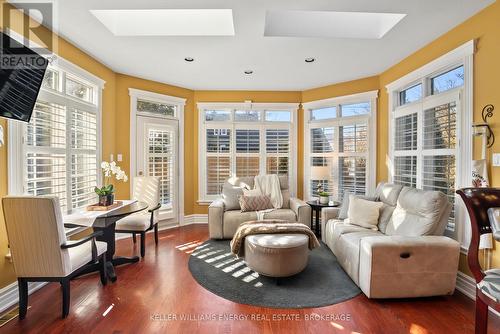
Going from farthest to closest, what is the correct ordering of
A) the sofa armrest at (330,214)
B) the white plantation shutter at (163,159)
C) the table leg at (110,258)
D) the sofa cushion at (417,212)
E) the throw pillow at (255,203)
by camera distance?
the white plantation shutter at (163,159) < the throw pillow at (255,203) < the sofa armrest at (330,214) < the table leg at (110,258) < the sofa cushion at (417,212)

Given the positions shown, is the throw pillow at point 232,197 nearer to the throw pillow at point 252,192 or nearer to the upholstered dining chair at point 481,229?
the throw pillow at point 252,192

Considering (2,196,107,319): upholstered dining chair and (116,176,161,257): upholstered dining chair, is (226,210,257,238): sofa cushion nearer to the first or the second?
(116,176,161,257): upholstered dining chair

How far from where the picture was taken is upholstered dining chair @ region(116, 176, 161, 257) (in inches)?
123

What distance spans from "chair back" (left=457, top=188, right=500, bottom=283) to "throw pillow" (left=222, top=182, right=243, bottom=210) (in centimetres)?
300

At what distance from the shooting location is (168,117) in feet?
14.9

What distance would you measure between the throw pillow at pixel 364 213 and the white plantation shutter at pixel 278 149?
6.21 feet

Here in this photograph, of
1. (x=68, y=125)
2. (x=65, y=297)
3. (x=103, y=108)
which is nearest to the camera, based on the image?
(x=65, y=297)

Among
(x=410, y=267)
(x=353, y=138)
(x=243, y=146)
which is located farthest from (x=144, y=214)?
(x=353, y=138)

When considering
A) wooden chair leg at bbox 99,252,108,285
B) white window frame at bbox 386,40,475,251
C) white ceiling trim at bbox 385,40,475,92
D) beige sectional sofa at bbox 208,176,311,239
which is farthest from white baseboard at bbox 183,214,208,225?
white ceiling trim at bbox 385,40,475,92

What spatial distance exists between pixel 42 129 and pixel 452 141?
4.58 meters

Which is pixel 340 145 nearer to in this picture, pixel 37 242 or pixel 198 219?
pixel 198 219

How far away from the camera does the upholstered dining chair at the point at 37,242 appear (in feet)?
6.05

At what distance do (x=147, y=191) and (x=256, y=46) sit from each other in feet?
8.47

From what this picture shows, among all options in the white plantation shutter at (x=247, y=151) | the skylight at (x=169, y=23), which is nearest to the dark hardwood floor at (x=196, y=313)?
the white plantation shutter at (x=247, y=151)
